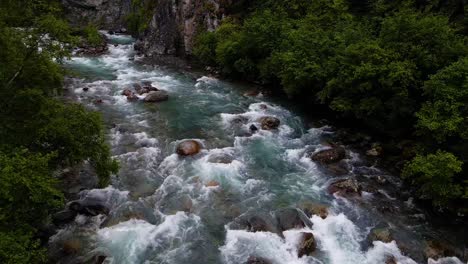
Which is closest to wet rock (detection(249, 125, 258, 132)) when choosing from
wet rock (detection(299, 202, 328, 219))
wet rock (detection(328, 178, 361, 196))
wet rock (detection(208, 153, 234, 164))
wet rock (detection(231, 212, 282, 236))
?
wet rock (detection(208, 153, 234, 164))

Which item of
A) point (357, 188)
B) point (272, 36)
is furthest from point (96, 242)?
point (272, 36)

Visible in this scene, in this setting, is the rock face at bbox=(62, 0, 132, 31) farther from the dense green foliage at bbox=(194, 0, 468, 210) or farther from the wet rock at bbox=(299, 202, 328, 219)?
the wet rock at bbox=(299, 202, 328, 219)

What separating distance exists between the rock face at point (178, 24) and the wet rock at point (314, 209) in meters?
28.8

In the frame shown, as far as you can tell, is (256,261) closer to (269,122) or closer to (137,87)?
(269,122)

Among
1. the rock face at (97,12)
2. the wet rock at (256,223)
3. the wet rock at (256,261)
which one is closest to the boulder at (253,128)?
the wet rock at (256,223)

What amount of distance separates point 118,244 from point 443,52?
18704 millimetres

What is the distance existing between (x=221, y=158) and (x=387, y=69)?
33.3 ft

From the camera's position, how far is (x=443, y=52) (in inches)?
800

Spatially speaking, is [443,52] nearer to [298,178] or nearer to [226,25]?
[298,178]

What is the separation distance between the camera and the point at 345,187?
18188mm

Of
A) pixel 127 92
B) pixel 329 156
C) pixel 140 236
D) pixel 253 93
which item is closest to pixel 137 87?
pixel 127 92

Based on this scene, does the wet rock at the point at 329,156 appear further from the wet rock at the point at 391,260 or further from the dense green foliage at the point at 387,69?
the wet rock at the point at 391,260

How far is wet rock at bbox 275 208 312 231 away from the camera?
51.3 ft

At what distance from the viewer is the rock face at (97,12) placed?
72.8 metres
